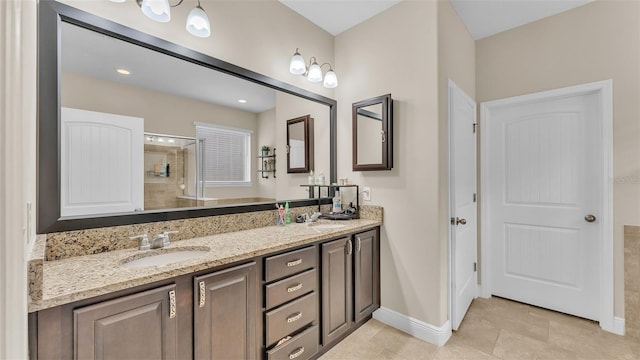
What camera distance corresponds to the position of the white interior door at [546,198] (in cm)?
234

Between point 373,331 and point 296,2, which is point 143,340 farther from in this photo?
point 296,2

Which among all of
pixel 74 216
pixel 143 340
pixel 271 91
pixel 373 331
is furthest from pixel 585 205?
pixel 74 216

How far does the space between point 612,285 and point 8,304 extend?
3.46 m

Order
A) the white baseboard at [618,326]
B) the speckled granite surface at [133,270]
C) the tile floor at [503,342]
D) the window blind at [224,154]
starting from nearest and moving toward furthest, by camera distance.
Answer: the speckled granite surface at [133,270], the window blind at [224,154], the tile floor at [503,342], the white baseboard at [618,326]

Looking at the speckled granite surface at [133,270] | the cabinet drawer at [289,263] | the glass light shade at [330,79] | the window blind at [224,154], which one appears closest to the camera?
the speckled granite surface at [133,270]

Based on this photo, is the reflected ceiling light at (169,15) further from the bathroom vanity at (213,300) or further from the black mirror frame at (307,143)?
the bathroom vanity at (213,300)

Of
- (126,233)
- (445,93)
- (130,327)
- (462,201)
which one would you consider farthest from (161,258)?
(462,201)

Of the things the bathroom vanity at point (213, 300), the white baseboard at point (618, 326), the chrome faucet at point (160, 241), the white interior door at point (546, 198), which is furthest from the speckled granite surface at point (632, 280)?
the chrome faucet at point (160, 241)

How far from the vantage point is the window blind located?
1812 mm

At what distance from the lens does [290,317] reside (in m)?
1.62

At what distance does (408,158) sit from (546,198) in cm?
150

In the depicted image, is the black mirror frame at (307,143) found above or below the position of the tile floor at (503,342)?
above

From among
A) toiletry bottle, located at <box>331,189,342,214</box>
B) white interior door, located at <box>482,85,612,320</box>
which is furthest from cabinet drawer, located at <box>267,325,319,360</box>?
white interior door, located at <box>482,85,612,320</box>

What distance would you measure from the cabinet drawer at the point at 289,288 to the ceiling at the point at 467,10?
2.16m
